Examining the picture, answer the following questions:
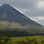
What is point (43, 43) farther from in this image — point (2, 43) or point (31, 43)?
point (2, 43)

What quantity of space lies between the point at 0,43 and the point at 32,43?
32.6ft

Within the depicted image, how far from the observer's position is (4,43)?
1806 inches

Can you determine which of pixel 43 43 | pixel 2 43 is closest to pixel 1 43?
pixel 2 43

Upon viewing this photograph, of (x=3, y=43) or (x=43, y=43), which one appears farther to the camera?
(x=43, y=43)

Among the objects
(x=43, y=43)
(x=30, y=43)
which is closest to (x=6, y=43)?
(x=30, y=43)

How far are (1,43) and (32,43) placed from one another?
9598mm

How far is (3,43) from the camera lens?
45.9 meters

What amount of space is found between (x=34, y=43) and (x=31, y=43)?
1313 millimetres

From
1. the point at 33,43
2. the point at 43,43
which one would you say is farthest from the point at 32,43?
the point at 43,43

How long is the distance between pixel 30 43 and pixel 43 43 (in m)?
6.81

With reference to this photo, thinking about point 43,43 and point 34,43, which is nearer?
point 34,43

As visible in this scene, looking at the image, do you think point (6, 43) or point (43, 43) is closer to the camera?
point (6, 43)

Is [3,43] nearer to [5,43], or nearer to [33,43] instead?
[5,43]

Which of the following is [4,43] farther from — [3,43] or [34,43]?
[34,43]
